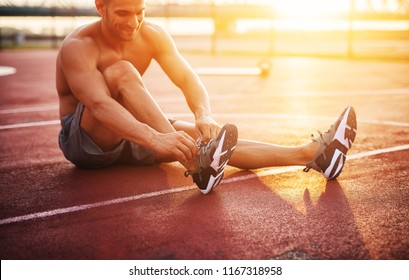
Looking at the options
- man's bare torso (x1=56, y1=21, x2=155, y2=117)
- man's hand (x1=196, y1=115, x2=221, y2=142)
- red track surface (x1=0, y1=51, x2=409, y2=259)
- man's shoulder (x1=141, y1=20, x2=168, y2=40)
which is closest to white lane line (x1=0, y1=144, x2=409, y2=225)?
red track surface (x1=0, y1=51, x2=409, y2=259)

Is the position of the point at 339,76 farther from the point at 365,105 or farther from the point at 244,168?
the point at 244,168

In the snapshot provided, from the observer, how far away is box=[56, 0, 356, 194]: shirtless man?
339cm

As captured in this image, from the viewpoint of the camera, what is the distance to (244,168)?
406cm

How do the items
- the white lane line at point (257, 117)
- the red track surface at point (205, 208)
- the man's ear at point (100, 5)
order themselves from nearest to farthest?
the red track surface at point (205, 208)
the man's ear at point (100, 5)
the white lane line at point (257, 117)

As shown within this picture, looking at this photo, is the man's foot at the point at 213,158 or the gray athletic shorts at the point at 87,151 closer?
the man's foot at the point at 213,158

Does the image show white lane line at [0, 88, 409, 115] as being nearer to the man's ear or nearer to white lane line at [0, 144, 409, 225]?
white lane line at [0, 144, 409, 225]

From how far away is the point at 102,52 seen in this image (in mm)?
3896

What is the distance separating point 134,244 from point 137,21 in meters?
1.59

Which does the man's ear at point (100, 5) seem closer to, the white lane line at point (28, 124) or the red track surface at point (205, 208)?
the red track surface at point (205, 208)

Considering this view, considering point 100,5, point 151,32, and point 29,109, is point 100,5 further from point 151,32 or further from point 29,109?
point 29,109

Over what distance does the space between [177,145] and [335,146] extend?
1124 mm

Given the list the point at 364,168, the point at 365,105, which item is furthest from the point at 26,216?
the point at 365,105

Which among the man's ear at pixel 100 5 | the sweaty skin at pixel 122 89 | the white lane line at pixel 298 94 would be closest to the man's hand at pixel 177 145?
the sweaty skin at pixel 122 89

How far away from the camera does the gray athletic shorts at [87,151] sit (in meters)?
3.88
